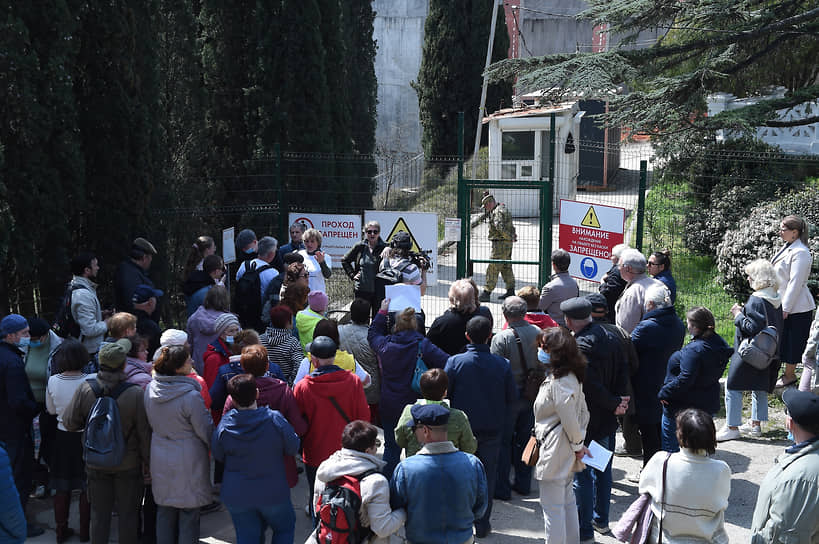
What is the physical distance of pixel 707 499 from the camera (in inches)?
161

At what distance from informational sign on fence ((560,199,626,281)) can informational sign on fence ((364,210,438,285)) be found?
5.85 feet

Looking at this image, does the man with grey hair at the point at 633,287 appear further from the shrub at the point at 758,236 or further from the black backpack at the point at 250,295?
the shrub at the point at 758,236

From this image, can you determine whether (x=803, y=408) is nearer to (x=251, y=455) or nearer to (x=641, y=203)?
(x=251, y=455)

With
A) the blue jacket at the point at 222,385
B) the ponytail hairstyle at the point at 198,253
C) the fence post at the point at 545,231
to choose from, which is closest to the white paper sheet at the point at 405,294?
the blue jacket at the point at 222,385

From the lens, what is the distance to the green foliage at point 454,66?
2475cm

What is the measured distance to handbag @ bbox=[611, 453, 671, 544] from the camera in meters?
4.21

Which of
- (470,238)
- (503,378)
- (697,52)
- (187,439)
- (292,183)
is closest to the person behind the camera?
(187,439)

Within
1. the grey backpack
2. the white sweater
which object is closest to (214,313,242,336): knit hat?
the grey backpack

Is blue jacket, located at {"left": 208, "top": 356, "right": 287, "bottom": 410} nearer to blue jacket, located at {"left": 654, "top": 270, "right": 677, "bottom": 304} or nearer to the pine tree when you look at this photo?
blue jacket, located at {"left": 654, "top": 270, "right": 677, "bottom": 304}

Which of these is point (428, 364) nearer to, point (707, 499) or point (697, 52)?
point (707, 499)

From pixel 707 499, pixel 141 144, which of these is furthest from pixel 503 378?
pixel 141 144

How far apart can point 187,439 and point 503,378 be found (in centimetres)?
220

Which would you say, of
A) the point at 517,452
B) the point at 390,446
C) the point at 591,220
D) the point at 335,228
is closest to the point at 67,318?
the point at 390,446

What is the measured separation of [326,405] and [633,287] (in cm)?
321
